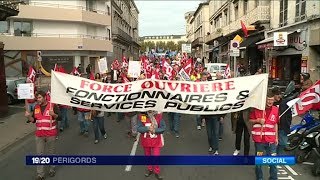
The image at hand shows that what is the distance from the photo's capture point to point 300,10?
21.5 m

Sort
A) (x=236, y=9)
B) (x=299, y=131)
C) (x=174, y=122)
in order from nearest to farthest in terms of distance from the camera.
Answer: (x=299, y=131) < (x=174, y=122) < (x=236, y=9)

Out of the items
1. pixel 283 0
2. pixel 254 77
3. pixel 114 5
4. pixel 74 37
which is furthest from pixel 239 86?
pixel 114 5

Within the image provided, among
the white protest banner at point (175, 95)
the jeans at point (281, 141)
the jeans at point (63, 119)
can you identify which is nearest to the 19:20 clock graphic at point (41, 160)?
the white protest banner at point (175, 95)

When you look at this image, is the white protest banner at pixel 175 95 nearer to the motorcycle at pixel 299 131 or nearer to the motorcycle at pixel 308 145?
the motorcycle at pixel 308 145

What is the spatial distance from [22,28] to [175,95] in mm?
36799

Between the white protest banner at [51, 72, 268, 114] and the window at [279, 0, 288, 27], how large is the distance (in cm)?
1954

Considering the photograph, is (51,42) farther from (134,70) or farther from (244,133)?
(244,133)

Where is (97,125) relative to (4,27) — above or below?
below

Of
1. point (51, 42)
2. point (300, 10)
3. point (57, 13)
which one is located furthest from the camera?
point (57, 13)

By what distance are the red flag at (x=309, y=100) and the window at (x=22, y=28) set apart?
3619 cm

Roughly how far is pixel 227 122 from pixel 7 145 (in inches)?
297

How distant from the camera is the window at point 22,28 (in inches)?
1538

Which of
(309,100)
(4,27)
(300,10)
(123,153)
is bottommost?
(123,153)

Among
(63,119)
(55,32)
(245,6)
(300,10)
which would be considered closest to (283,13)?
(300,10)
